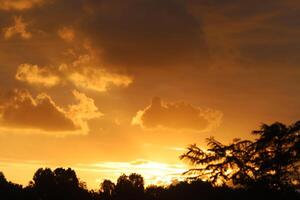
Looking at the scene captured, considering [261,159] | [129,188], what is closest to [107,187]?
[129,188]

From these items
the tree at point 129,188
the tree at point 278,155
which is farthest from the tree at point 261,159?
the tree at point 129,188

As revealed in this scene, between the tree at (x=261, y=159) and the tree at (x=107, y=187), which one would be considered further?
the tree at (x=107, y=187)

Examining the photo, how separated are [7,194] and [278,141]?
2532 inches

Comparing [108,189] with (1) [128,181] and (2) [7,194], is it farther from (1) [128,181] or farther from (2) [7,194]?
(2) [7,194]

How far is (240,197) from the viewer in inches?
2077

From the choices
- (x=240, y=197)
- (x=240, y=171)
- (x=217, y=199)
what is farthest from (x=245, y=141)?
(x=217, y=199)

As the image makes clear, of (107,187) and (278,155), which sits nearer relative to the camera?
(278,155)

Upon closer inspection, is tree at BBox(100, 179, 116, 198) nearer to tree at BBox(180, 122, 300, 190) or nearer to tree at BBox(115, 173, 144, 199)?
tree at BBox(115, 173, 144, 199)

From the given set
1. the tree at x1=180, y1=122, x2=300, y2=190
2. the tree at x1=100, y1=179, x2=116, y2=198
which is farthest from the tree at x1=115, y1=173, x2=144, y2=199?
the tree at x1=180, y1=122, x2=300, y2=190

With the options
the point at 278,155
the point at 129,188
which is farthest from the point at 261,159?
the point at 129,188

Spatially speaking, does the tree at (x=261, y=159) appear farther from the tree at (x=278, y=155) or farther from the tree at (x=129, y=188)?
the tree at (x=129, y=188)

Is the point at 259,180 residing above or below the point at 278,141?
below

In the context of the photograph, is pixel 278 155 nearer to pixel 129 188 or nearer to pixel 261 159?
pixel 261 159

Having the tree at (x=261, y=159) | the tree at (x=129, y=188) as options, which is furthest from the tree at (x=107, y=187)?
the tree at (x=261, y=159)
